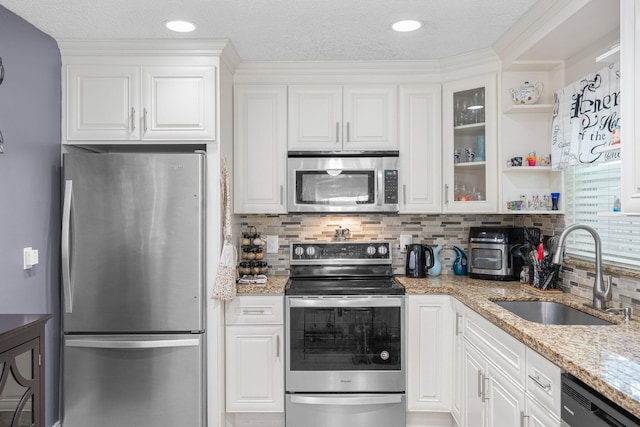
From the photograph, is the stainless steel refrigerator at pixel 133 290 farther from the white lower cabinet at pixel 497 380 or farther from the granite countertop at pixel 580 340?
the white lower cabinet at pixel 497 380

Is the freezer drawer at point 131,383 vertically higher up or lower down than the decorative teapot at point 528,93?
lower down

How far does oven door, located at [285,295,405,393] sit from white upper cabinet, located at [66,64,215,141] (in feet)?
4.16

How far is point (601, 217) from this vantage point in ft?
6.13

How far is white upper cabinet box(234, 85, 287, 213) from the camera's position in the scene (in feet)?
9.50

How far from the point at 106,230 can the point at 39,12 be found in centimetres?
114

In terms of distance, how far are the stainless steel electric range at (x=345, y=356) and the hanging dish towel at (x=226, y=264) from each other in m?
0.37

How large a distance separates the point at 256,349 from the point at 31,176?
5.19ft

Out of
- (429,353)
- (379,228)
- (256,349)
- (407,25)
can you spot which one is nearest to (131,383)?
(256,349)

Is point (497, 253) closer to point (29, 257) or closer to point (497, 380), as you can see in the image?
point (497, 380)

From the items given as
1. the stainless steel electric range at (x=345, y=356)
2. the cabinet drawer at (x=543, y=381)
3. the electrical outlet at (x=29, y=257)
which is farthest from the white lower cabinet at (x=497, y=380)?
the electrical outlet at (x=29, y=257)

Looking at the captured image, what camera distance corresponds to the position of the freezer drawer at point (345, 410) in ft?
8.54

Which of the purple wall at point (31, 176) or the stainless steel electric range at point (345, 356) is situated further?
the stainless steel electric range at point (345, 356)

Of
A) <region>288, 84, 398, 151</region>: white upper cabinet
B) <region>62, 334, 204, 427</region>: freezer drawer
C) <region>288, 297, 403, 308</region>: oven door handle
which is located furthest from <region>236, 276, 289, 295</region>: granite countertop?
<region>288, 84, 398, 151</region>: white upper cabinet

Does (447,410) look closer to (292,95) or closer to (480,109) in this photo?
(480,109)
